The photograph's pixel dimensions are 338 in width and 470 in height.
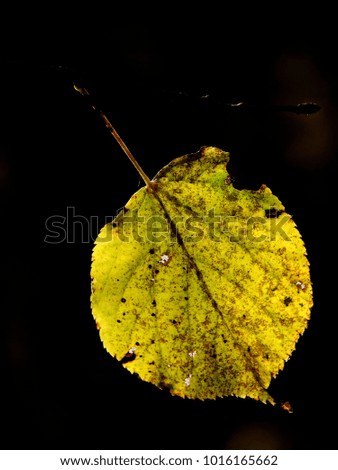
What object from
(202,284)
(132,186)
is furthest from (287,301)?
(132,186)

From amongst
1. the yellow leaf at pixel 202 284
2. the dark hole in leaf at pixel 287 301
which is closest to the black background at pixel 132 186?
the yellow leaf at pixel 202 284

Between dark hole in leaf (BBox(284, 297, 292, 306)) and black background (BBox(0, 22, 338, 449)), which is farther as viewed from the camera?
black background (BBox(0, 22, 338, 449))

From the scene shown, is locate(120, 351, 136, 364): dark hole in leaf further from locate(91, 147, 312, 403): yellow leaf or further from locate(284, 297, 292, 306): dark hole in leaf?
locate(284, 297, 292, 306): dark hole in leaf

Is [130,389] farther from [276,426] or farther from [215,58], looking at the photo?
[215,58]

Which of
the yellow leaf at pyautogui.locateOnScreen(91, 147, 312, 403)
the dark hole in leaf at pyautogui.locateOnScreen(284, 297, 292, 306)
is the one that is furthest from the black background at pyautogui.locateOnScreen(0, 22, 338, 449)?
the dark hole in leaf at pyautogui.locateOnScreen(284, 297, 292, 306)
